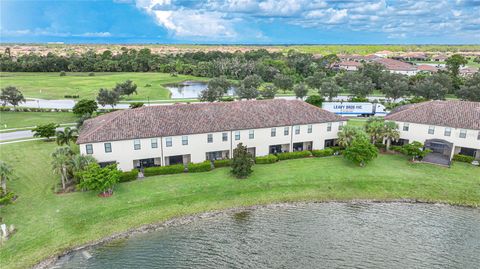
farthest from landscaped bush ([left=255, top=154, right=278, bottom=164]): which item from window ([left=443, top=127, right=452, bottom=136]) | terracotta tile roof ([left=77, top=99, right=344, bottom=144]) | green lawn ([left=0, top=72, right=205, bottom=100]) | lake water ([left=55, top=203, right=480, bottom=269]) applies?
green lawn ([left=0, top=72, right=205, bottom=100])

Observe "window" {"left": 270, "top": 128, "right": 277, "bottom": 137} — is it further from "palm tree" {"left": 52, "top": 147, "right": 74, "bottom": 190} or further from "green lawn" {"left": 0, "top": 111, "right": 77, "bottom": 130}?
"green lawn" {"left": 0, "top": 111, "right": 77, "bottom": 130}

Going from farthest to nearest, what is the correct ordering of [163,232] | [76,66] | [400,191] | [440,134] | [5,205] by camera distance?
[76,66] < [440,134] < [400,191] < [5,205] < [163,232]

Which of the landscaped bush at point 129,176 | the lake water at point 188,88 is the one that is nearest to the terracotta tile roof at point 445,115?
the landscaped bush at point 129,176

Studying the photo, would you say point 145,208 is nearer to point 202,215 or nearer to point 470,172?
point 202,215

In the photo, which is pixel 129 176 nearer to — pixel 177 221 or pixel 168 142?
pixel 168 142

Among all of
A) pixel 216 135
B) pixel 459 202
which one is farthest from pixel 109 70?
pixel 459 202

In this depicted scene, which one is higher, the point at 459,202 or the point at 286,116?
the point at 286,116
